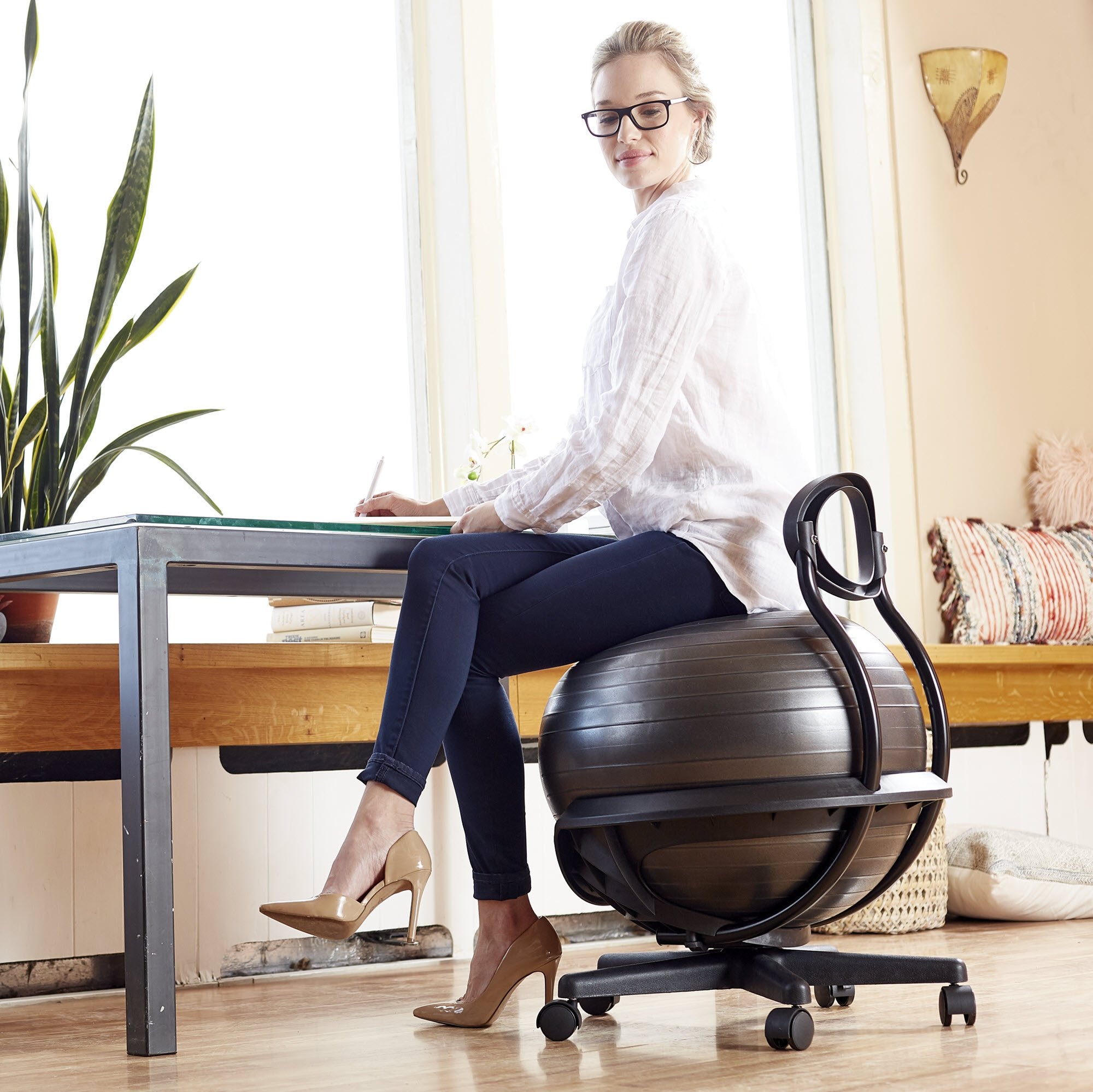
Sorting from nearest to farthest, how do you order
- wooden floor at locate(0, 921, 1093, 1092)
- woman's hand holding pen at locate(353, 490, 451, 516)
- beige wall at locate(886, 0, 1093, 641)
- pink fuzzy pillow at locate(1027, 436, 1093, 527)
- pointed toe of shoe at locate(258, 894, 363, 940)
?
wooden floor at locate(0, 921, 1093, 1092)
pointed toe of shoe at locate(258, 894, 363, 940)
woman's hand holding pen at locate(353, 490, 451, 516)
beige wall at locate(886, 0, 1093, 641)
pink fuzzy pillow at locate(1027, 436, 1093, 527)

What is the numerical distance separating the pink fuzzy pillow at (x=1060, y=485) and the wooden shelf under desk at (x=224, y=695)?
69.3 inches

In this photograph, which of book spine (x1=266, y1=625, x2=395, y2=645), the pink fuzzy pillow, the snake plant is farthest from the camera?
the pink fuzzy pillow

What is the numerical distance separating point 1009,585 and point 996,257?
1013 millimetres

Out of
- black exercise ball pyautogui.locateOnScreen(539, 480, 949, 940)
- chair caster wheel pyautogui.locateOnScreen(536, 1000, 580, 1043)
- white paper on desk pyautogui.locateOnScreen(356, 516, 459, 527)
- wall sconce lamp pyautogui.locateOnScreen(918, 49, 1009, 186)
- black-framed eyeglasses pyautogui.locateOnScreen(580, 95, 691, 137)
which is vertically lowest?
chair caster wheel pyautogui.locateOnScreen(536, 1000, 580, 1043)

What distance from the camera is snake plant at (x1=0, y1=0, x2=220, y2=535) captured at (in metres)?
2.53

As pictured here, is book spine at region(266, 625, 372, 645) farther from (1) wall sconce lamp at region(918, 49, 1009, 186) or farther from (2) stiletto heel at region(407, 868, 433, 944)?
(1) wall sconce lamp at region(918, 49, 1009, 186)

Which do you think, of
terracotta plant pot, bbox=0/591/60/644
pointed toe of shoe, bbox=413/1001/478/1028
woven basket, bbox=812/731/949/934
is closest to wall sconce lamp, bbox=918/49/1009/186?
woven basket, bbox=812/731/949/934

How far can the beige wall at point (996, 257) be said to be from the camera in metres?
4.16

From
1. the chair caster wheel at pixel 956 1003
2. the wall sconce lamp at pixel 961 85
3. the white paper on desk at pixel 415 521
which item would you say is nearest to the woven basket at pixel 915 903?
the chair caster wheel at pixel 956 1003

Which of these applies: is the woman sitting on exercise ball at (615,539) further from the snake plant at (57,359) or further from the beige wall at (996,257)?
the beige wall at (996,257)

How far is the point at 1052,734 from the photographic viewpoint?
4.08m

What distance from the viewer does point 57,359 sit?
2.55m

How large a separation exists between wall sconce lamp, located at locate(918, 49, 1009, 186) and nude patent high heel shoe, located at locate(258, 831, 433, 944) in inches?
124

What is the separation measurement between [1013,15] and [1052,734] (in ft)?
7.04
